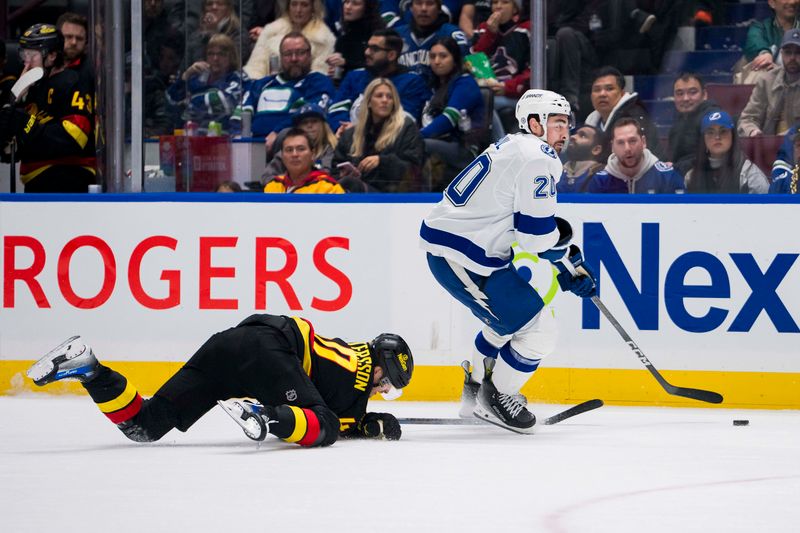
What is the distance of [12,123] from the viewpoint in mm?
6422

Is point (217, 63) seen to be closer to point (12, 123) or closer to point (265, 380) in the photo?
point (12, 123)

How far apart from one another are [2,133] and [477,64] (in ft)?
7.37

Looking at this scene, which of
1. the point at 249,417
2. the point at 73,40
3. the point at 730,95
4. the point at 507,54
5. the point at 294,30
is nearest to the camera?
the point at 249,417

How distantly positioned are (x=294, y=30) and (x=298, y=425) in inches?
108

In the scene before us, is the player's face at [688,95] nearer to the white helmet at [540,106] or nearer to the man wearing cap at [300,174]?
the white helmet at [540,106]

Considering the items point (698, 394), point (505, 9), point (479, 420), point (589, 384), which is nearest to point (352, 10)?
point (505, 9)

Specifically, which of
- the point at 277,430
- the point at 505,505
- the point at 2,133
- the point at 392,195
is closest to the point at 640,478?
the point at 505,505

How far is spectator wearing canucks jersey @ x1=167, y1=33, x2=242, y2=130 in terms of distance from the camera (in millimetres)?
6230

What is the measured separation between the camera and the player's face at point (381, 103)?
6117 millimetres

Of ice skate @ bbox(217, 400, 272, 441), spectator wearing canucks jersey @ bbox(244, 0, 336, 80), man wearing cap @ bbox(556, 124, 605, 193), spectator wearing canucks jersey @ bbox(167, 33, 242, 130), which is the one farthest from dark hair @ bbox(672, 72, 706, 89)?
ice skate @ bbox(217, 400, 272, 441)

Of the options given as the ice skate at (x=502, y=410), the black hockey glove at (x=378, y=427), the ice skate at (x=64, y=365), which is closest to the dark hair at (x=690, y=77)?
the ice skate at (x=502, y=410)

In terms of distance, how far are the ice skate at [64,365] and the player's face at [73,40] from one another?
2695mm

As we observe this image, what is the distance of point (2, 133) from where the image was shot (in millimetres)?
6422

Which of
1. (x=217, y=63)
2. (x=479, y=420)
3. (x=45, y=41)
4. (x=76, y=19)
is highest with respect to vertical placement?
(x=76, y=19)
